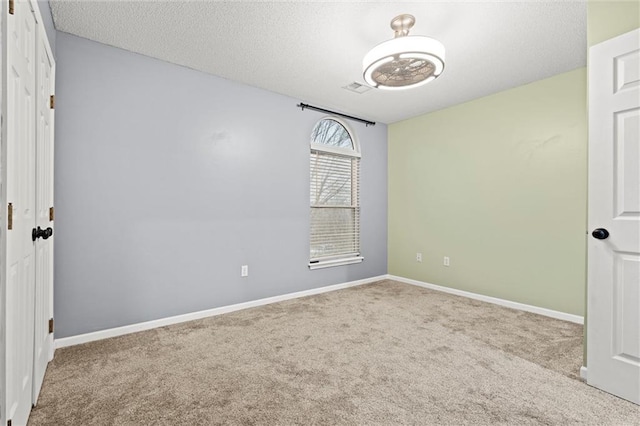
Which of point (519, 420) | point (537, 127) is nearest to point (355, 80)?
point (537, 127)

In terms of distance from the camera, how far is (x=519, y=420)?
1604 millimetres

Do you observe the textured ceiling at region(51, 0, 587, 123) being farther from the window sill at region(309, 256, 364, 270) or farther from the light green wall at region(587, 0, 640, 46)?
the window sill at region(309, 256, 364, 270)

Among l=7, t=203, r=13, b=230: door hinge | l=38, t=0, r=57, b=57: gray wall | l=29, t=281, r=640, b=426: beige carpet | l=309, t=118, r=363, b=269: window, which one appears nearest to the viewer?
l=7, t=203, r=13, b=230: door hinge

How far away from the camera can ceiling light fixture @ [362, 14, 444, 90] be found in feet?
6.97

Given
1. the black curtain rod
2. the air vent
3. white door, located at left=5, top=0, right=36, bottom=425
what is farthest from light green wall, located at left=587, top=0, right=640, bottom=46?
white door, located at left=5, top=0, right=36, bottom=425

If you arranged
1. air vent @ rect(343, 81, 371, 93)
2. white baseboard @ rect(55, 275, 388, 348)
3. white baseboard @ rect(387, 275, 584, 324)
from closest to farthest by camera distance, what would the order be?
white baseboard @ rect(55, 275, 388, 348), white baseboard @ rect(387, 275, 584, 324), air vent @ rect(343, 81, 371, 93)

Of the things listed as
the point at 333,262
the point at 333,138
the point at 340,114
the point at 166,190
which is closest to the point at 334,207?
the point at 333,262

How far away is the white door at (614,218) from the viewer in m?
1.75

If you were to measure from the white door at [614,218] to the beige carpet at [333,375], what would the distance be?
0.21 m

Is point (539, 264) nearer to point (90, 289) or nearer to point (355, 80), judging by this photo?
point (355, 80)

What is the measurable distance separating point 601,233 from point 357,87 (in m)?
2.64

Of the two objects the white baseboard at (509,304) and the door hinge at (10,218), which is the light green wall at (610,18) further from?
the door hinge at (10,218)

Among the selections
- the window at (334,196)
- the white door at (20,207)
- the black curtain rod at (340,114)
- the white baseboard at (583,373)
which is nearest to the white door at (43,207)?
the white door at (20,207)

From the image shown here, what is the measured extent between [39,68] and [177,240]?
168cm
